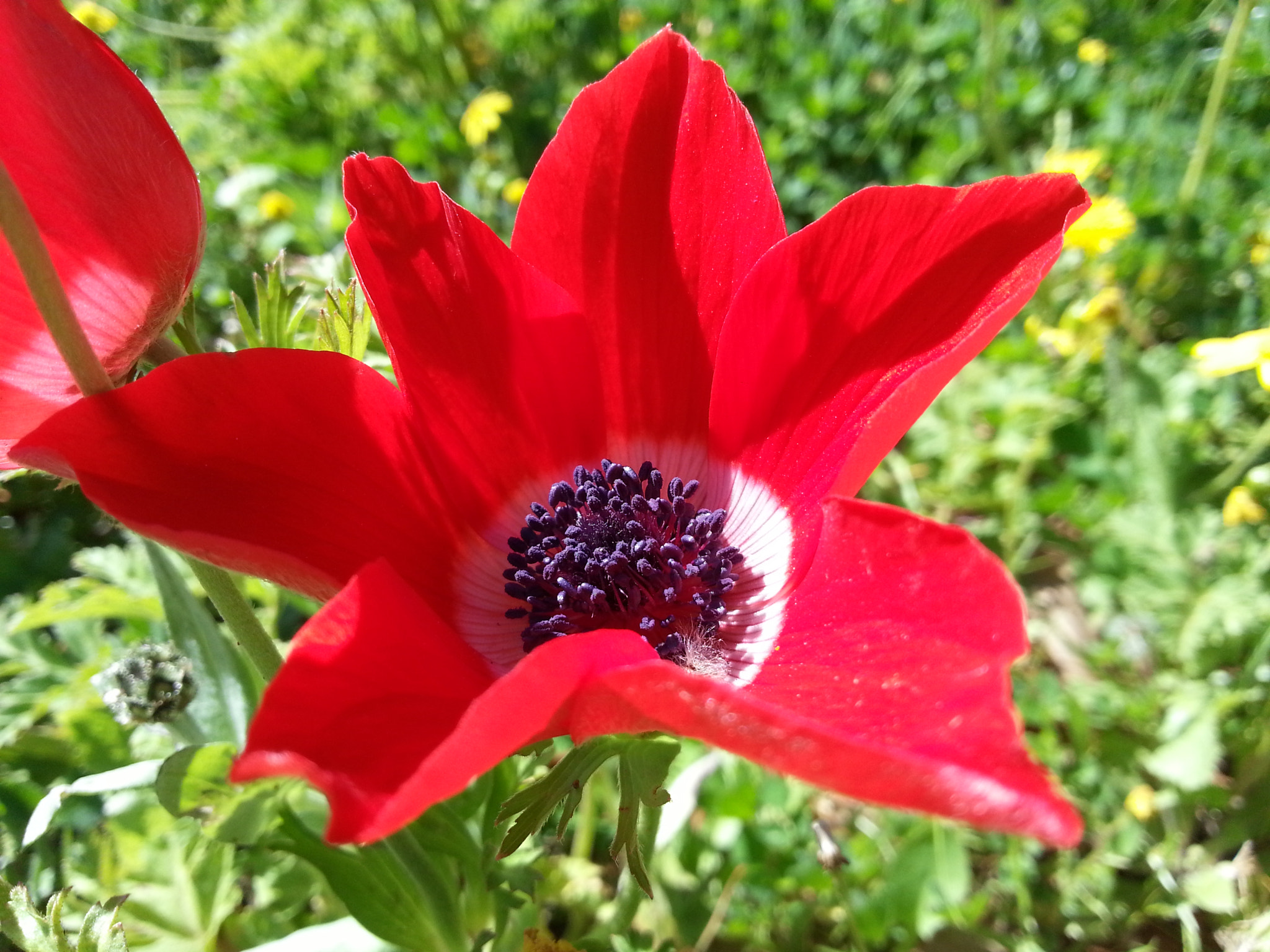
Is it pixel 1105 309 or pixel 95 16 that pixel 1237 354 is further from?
pixel 95 16

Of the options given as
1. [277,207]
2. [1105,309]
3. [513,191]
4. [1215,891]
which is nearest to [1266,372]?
[1105,309]

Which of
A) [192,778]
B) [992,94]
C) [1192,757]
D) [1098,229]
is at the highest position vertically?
[192,778]

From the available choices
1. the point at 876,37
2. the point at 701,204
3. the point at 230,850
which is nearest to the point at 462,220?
the point at 701,204

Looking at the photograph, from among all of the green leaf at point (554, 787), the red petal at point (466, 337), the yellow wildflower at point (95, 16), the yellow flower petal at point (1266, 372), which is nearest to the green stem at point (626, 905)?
the green leaf at point (554, 787)

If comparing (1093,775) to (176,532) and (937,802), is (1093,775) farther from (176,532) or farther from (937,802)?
(176,532)

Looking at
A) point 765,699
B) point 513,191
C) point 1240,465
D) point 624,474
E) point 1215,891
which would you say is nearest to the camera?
point 765,699

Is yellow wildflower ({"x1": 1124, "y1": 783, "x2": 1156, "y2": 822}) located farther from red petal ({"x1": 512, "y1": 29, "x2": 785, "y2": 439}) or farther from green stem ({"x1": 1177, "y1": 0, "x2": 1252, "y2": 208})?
green stem ({"x1": 1177, "y1": 0, "x2": 1252, "y2": 208})

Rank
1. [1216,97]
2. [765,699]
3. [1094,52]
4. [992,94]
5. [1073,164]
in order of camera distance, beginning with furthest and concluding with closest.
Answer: [1094,52] → [992,94] → [1073,164] → [1216,97] → [765,699]

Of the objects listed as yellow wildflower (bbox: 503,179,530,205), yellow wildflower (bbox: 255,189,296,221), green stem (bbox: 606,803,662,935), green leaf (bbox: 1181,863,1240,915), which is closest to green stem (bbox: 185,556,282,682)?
green stem (bbox: 606,803,662,935)
